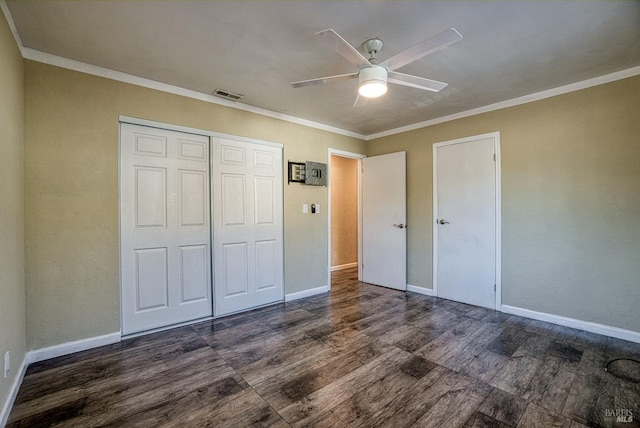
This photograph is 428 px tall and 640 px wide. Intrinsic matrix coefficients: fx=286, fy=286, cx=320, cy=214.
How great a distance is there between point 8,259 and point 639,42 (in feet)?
15.7

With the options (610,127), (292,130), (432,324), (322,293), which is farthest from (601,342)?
(292,130)

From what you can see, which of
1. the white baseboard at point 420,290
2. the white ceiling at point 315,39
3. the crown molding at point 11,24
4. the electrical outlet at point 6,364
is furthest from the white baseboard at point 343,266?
the crown molding at point 11,24

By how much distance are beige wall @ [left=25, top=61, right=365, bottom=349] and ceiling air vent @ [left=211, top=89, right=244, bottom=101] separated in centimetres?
44

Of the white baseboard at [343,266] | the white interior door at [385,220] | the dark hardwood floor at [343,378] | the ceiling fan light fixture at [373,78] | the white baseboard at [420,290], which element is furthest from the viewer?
the white baseboard at [343,266]

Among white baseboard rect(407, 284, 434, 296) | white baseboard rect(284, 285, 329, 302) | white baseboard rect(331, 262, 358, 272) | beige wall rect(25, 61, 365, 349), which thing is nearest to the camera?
beige wall rect(25, 61, 365, 349)

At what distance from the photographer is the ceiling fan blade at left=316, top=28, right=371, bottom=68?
161 centimetres

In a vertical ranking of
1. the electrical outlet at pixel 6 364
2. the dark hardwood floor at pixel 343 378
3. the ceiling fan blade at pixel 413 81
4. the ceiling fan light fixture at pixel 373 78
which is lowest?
the dark hardwood floor at pixel 343 378

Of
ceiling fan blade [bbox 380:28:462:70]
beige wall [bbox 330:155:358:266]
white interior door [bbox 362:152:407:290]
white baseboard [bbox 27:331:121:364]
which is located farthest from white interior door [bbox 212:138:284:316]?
beige wall [bbox 330:155:358:266]

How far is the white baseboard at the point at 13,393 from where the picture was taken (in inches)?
65.7

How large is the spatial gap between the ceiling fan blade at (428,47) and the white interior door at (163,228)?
2224mm

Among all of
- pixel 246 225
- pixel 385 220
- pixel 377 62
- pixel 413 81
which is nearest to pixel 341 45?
pixel 377 62

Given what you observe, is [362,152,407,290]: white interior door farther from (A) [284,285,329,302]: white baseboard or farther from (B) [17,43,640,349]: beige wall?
(B) [17,43,640,349]: beige wall

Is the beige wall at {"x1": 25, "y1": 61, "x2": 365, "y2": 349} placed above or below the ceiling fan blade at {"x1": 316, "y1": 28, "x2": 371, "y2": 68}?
below

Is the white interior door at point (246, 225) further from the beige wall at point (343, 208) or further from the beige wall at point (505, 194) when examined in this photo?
the beige wall at point (343, 208)
